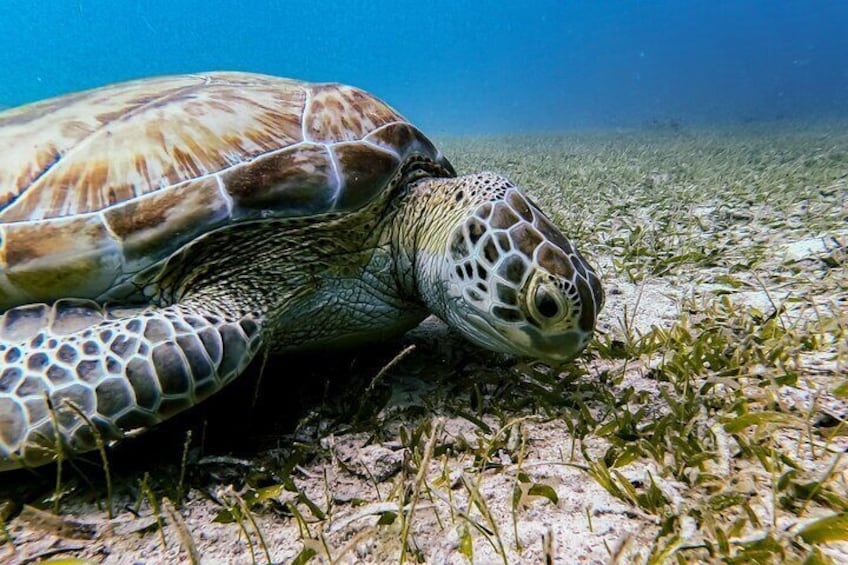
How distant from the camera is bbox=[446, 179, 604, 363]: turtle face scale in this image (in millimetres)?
1367

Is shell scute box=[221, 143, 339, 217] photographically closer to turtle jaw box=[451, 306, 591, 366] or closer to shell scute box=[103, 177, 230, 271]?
shell scute box=[103, 177, 230, 271]

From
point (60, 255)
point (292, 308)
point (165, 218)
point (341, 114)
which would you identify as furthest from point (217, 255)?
point (341, 114)

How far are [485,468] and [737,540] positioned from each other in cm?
55

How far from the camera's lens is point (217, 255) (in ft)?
5.07

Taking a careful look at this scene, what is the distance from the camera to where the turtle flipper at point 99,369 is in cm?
103

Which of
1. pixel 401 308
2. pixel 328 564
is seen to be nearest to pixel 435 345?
pixel 401 308

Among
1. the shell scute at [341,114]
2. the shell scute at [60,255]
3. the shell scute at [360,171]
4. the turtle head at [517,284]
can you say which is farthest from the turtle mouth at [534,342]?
the shell scute at [60,255]

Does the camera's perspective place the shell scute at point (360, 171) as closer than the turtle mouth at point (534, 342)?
No

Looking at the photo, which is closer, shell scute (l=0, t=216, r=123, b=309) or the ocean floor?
the ocean floor

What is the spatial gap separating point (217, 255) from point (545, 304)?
1.19 metres

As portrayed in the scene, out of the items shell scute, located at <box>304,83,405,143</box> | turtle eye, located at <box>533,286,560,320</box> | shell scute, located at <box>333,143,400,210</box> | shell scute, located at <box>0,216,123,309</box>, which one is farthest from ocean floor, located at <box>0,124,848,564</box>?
shell scute, located at <box>304,83,405,143</box>

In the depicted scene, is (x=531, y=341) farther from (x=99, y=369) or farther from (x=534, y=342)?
(x=99, y=369)

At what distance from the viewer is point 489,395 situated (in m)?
1.53

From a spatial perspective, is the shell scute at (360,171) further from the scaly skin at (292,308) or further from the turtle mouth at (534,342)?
the turtle mouth at (534,342)
